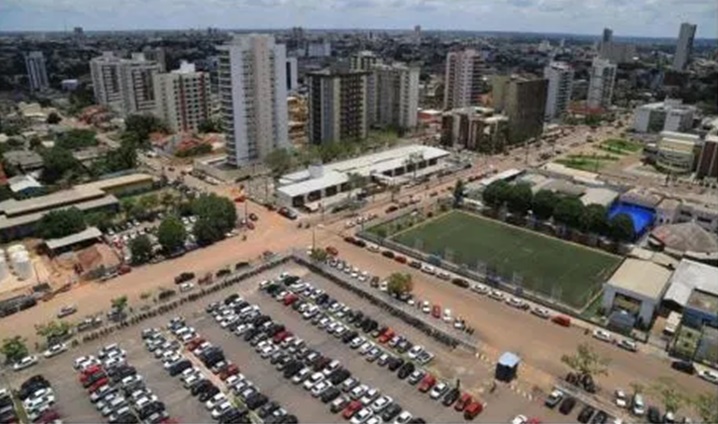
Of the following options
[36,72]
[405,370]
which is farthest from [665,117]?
[36,72]

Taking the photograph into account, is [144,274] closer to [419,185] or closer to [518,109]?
[419,185]

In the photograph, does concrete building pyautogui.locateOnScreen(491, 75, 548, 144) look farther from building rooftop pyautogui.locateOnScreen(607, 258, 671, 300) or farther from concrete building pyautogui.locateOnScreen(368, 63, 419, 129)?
building rooftop pyautogui.locateOnScreen(607, 258, 671, 300)

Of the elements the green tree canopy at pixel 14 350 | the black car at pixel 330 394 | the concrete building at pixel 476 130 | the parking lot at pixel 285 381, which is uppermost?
the concrete building at pixel 476 130

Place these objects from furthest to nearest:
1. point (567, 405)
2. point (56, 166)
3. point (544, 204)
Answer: point (56, 166), point (544, 204), point (567, 405)

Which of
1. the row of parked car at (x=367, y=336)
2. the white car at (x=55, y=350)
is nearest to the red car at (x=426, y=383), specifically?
the row of parked car at (x=367, y=336)

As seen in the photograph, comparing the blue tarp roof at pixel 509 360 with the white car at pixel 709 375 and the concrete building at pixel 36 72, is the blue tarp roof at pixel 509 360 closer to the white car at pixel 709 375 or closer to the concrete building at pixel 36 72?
the white car at pixel 709 375

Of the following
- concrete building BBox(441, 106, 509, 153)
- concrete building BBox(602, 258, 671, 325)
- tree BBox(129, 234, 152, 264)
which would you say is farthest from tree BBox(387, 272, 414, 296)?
concrete building BBox(441, 106, 509, 153)

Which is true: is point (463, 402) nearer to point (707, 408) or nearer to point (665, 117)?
point (707, 408)
